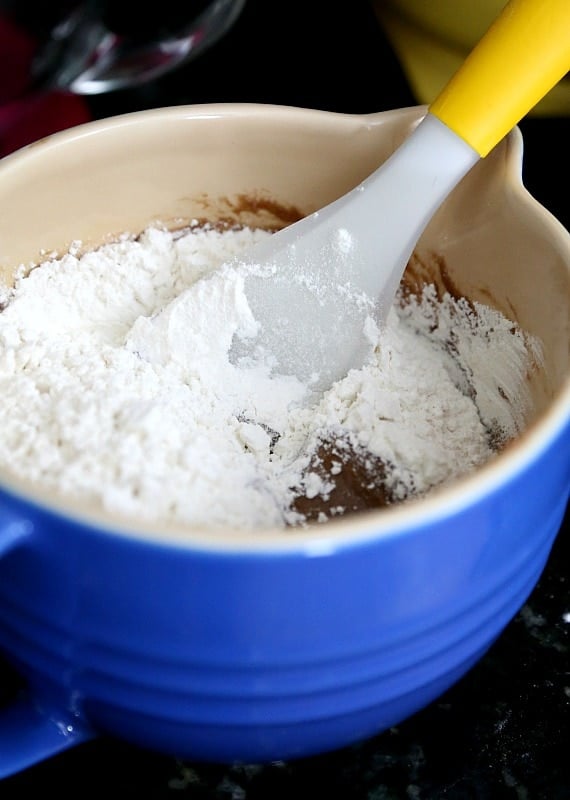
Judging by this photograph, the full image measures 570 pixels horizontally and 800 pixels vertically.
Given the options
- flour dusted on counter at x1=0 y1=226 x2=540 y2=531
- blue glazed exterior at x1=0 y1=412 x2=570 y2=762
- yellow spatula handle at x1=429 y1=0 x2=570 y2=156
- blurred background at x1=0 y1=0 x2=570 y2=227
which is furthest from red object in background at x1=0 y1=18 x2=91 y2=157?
blue glazed exterior at x1=0 y1=412 x2=570 y2=762

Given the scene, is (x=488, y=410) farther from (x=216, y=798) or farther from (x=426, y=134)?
(x=216, y=798)

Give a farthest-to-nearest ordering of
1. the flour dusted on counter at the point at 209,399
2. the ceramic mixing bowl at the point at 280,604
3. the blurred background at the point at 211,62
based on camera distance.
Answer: the blurred background at the point at 211,62 → the flour dusted on counter at the point at 209,399 → the ceramic mixing bowl at the point at 280,604

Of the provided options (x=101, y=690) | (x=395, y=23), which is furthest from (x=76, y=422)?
(x=395, y=23)

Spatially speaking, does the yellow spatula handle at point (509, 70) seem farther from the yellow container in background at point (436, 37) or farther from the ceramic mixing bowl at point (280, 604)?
the yellow container in background at point (436, 37)

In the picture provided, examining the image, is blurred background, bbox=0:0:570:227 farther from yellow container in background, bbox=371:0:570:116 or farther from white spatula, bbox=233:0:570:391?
white spatula, bbox=233:0:570:391

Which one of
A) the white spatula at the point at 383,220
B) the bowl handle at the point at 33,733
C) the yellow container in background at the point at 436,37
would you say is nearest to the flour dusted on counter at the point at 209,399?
the white spatula at the point at 383,220

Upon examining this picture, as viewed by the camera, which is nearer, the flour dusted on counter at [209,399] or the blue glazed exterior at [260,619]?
the blue glazed exterior at [260,619]
